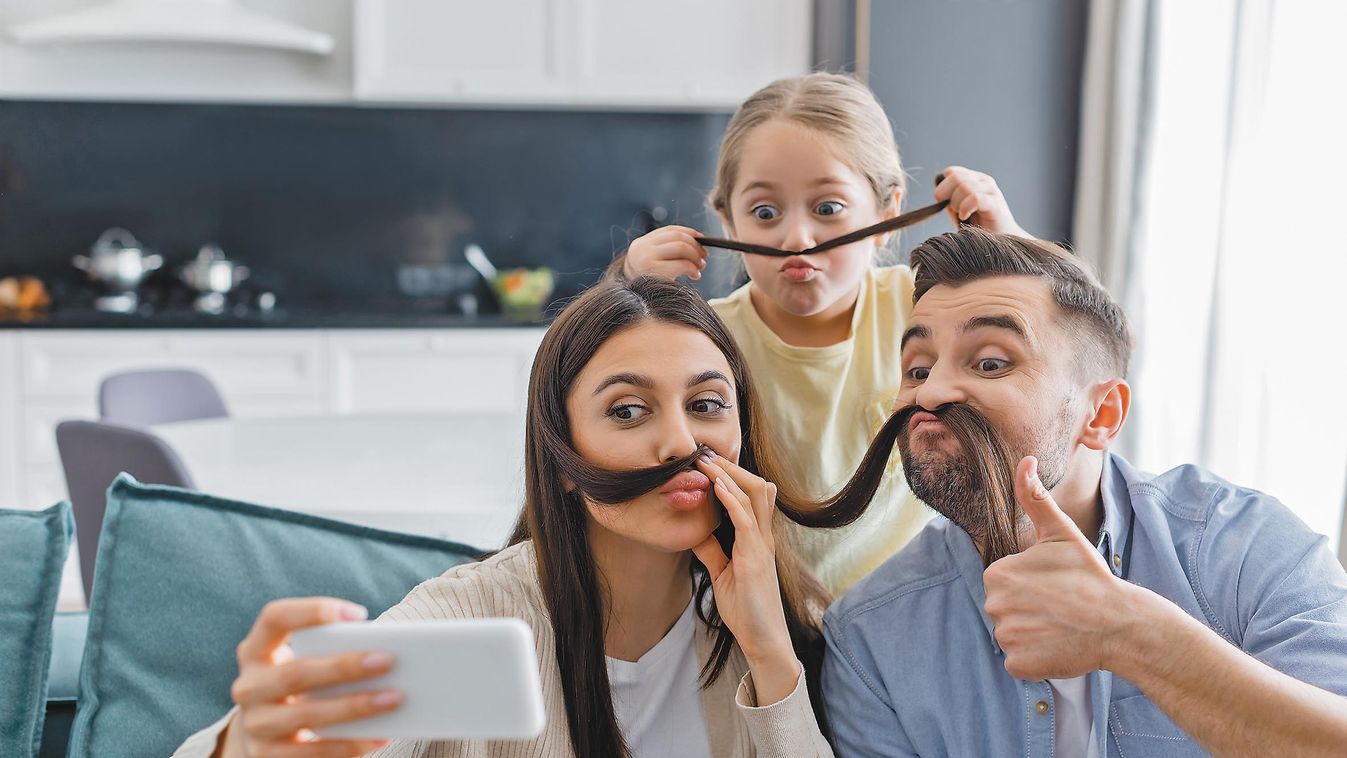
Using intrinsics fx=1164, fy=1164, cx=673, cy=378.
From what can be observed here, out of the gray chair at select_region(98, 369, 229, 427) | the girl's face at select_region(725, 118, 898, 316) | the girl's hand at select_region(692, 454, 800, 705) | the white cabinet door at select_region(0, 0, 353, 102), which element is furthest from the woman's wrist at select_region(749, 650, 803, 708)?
the white cabinet door at select_region(0, 0, 353, 102)

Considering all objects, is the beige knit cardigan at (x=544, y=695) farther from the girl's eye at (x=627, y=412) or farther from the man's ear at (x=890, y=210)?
the man's ear at (x=890, y=210)

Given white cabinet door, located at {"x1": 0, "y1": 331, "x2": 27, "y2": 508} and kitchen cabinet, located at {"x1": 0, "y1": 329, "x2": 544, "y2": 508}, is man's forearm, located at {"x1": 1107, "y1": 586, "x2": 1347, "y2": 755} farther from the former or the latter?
white cabinet door, located at {"x1": 0, "y1": 331, "x2": 27, "y2": 508}

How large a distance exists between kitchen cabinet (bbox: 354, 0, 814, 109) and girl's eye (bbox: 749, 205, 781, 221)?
300cm

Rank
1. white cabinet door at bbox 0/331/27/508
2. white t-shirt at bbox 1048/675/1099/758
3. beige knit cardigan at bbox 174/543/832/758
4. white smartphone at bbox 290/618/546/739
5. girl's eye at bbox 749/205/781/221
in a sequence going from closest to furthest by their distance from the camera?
white smartphone at bbox 290/618/546/739
beige knit cardigan at bbox 174/543/832/758
white t-shirt at bbox 1048/675/1099/758
girl's eye at bbox 749/205/781/221
white cabinet door at bbox 0/331/27/508

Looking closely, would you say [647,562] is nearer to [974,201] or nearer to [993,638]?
[993,638]

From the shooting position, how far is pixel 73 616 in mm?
1678

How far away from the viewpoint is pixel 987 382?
4.53ft

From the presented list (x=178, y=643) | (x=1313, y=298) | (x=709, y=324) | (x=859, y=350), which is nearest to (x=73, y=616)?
(x=178, y=643)

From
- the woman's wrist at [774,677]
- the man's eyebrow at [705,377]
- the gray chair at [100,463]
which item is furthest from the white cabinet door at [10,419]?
the woman's wrist at [774,677]

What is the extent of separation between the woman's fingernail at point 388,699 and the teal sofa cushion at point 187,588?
0.63 metres

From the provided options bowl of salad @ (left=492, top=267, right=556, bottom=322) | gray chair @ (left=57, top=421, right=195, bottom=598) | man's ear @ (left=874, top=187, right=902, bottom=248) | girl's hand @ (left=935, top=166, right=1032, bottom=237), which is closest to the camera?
girl's hand @ (left=935, top=166, right=1032, bottom=237)

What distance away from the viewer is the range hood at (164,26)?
4.44 m

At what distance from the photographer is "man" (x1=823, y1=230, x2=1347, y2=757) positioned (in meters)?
1.33

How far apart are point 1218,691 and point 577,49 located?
4.02 metres
